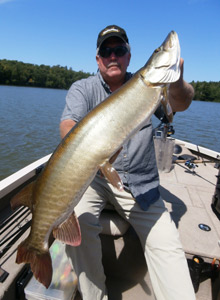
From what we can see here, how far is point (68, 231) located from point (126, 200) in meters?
0.86

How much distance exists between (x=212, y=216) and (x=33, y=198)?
2778 millimetres

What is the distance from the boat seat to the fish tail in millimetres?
919

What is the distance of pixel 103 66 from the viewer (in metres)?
2.54

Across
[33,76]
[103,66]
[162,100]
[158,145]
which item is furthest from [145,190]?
[33,76]

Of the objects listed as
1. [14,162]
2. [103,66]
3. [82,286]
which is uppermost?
[103,66]

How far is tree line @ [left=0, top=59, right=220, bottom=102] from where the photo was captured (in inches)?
2579

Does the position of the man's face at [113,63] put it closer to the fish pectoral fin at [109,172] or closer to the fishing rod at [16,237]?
the fish pectoral fin at [109,172]

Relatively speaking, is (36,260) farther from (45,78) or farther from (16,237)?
(45,78)

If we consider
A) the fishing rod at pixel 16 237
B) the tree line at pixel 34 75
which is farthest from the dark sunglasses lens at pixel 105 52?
the tree line at pixel 34 75

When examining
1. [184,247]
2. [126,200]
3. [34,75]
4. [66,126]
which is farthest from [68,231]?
[34,75]

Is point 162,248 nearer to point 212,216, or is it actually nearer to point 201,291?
point 201,291

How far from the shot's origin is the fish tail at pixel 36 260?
1.68 meters

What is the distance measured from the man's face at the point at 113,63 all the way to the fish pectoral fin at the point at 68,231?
1.59 meters

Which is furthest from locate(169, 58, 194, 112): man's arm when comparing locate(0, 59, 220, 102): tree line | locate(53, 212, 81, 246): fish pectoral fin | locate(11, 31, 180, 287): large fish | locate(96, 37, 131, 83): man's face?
locate(0, 59, 220, 102): tree line
